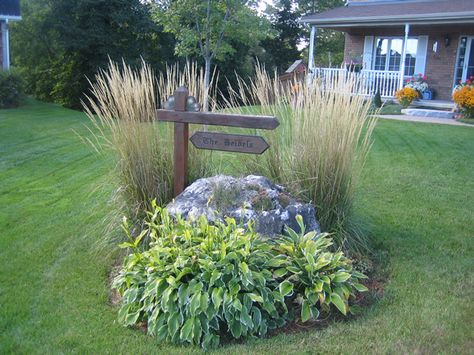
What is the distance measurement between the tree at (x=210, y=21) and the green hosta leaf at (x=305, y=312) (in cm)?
816

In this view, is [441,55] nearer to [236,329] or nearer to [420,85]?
[420,85]

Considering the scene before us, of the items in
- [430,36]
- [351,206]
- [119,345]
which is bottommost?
[119,345]

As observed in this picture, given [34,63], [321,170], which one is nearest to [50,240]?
[321,170]

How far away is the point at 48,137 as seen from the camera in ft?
32.9

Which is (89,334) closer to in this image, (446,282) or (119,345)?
(119,345)

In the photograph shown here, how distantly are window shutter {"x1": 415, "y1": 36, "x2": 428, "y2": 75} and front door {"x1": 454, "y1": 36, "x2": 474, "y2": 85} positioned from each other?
106cm

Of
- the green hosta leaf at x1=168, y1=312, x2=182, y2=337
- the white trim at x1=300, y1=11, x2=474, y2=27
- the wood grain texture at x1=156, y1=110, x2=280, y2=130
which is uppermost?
the white trim at x1=300, y1=11, x2=474, y2=27

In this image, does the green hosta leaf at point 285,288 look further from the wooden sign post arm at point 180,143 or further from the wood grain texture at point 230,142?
the wooden sign post arm at point 180,143

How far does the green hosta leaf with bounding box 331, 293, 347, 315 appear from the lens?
10.8 ft

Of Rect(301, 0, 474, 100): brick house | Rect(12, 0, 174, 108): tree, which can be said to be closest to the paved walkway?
Rect(301, 0, 474, 100): brick house

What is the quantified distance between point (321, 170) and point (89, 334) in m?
2.19

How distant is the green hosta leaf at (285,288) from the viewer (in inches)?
132

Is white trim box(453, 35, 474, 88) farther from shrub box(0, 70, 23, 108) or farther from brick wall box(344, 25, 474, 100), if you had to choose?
shrub box(0, 70, 23, 108)

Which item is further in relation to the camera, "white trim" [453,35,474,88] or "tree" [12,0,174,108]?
"tree" [12,0,174,108]
